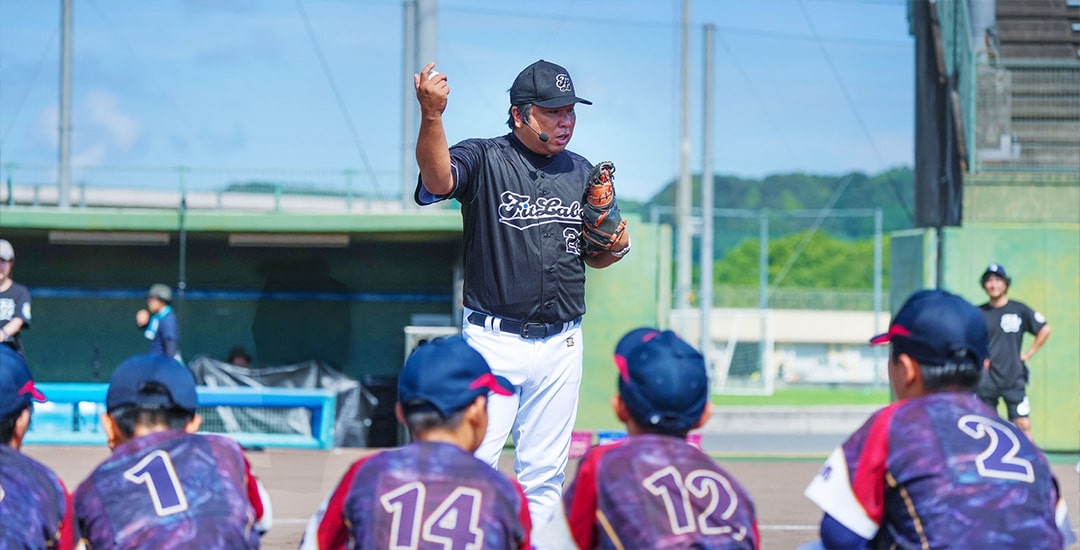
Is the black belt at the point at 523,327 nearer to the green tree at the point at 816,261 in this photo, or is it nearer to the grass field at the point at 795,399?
the grass field at the point at 795,399

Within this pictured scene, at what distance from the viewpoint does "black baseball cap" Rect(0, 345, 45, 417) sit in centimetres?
318

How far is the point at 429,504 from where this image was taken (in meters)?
2.79

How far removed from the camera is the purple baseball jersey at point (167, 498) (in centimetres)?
288

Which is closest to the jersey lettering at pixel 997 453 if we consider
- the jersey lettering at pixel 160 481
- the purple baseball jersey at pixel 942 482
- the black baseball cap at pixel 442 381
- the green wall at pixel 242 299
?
the purple baseball jersey at pixel 942 482

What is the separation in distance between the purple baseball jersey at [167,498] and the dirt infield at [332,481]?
3103 mm

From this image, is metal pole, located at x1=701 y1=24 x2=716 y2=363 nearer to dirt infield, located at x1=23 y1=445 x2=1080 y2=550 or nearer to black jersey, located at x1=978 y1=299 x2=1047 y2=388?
dirt infield, located at x1=23 y1=445 x2=1080 y2=550

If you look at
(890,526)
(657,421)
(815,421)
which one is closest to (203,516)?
(657,421)

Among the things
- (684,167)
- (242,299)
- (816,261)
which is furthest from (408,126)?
(816,261)

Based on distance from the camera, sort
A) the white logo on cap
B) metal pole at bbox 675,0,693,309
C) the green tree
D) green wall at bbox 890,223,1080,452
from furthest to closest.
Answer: the green tree → metal pole at bbox 675,0,693,309 → green wall at bbox 890,223,1080,452 → the white logo on cap

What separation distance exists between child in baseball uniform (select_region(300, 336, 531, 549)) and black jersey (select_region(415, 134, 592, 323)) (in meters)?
1.44

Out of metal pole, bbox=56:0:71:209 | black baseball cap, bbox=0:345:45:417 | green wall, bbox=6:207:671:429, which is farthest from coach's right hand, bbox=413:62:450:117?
metal pole, bbox=56:0:71:209

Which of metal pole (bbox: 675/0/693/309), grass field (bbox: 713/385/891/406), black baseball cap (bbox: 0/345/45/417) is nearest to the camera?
black baseball cap (bbox: 0/345/45/417)

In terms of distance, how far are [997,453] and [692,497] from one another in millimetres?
712

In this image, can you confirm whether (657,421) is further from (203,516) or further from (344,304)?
(344,304)
